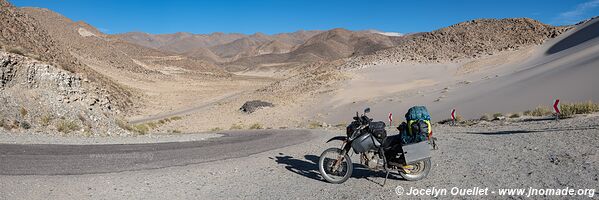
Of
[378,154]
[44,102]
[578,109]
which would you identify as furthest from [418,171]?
[44,102]

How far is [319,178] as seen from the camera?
26.2ft

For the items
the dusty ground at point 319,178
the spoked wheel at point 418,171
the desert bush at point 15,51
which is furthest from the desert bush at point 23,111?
the spoked wheel at point 418,171

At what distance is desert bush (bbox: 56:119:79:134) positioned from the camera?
16172mm

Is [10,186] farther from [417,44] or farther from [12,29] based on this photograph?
[417,44]

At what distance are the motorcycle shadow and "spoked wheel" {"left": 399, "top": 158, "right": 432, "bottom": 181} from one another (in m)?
0.27

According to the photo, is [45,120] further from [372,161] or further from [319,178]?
[372,161]

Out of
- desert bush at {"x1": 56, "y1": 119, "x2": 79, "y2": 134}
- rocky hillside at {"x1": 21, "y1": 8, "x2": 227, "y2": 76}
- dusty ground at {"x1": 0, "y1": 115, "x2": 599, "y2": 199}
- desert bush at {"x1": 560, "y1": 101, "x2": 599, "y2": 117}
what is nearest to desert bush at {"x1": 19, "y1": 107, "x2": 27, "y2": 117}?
desert bush at {"x1": 56, "y1": 119, "x2": 79, "y2": 134}

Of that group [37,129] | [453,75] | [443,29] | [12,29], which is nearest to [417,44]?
[443,29]

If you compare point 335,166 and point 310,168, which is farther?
point 310,168

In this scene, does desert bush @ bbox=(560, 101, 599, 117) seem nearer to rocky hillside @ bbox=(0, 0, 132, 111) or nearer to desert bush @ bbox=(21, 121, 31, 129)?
desert bush @ bbox=(21, 121, 31, 129)

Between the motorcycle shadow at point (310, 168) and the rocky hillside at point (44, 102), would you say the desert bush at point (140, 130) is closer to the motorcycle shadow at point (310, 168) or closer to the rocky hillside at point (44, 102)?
the rocky hillside at point (44, 102)

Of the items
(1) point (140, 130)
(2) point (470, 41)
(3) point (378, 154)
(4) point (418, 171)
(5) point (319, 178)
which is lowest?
(5) point (319, 178)

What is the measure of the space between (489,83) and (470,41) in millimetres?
27359

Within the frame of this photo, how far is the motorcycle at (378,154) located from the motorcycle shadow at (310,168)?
328mm
